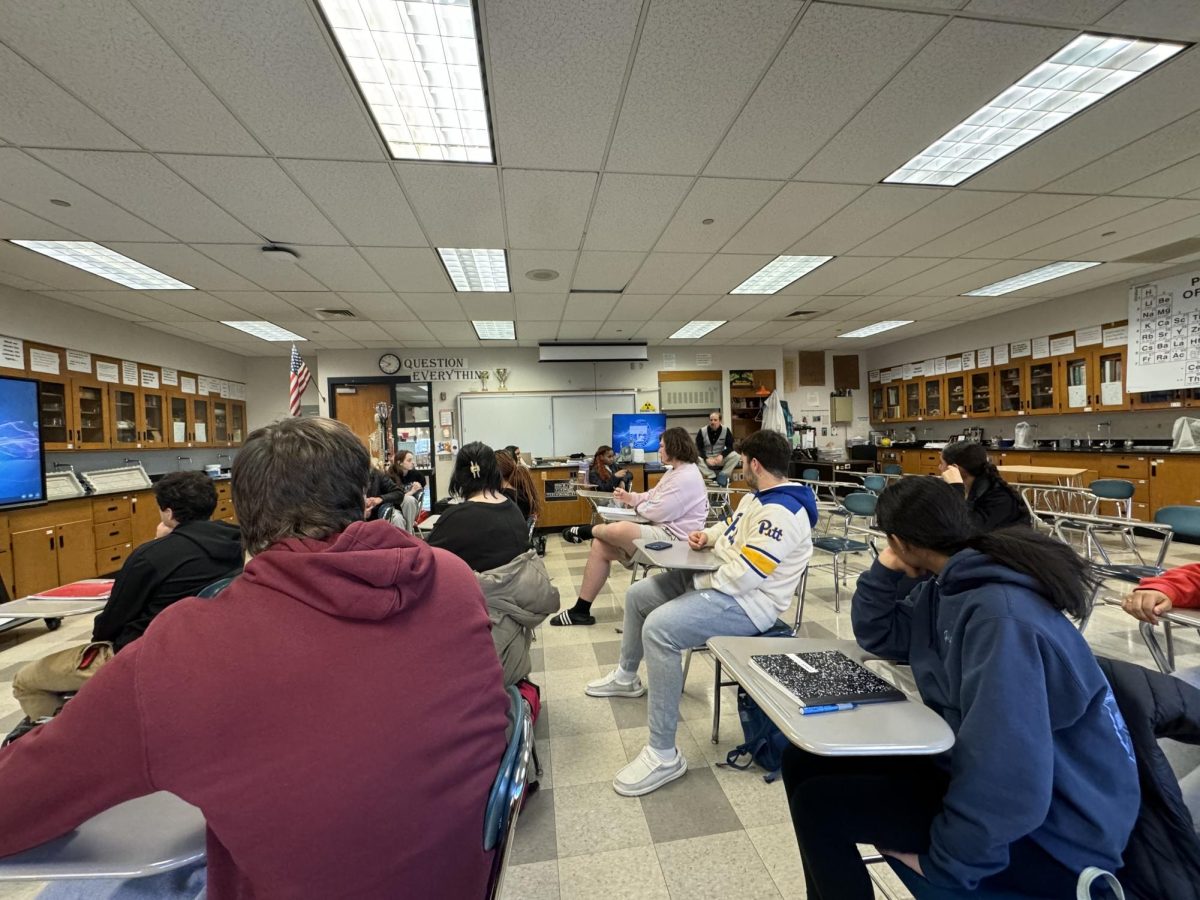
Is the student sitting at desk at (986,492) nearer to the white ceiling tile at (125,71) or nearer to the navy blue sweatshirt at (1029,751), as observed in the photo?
the navy blue sweatshirt at (1029,751)

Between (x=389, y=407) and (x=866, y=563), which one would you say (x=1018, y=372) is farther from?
(x=389, y=407)

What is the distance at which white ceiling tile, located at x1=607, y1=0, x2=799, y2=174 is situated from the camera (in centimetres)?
194

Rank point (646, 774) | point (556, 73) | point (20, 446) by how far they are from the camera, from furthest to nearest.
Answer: point (20, 446), point (556, 73), point (646, 774)

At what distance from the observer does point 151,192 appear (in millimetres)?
3098

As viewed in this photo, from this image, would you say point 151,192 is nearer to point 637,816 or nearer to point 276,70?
point 276,70

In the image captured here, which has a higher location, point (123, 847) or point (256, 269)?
point (256, 269)

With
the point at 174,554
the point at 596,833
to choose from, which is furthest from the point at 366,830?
the point at 174,554

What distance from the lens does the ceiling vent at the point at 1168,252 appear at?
15.1 feet

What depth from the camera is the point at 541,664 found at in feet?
9.84

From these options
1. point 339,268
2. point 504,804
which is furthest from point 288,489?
point 339,268

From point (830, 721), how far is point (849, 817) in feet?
0.69

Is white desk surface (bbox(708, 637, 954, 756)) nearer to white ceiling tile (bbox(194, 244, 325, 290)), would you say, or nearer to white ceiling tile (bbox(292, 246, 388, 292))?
white ceiling tile (bbox(292, 246, 388, 292))

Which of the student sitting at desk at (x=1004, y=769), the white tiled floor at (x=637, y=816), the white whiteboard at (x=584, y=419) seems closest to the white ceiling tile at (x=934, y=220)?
the white tiled floor at (x=637, y=816)

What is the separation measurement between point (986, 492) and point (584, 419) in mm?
Result: 6427
